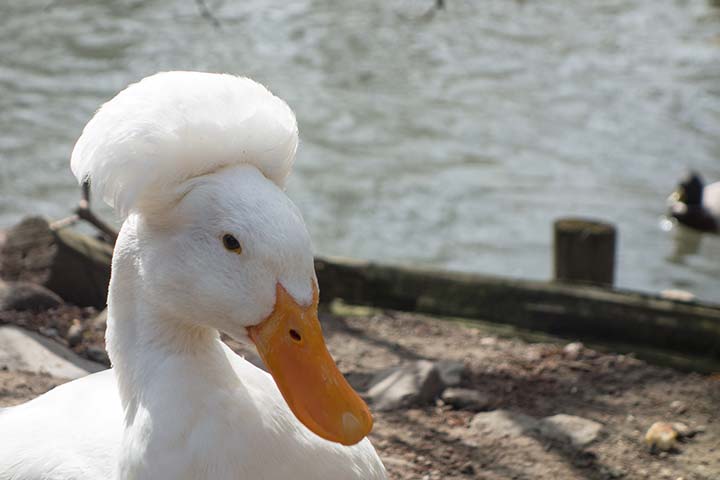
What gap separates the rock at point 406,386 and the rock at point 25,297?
1.67 meters

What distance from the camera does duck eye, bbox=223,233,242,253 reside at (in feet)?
7.40

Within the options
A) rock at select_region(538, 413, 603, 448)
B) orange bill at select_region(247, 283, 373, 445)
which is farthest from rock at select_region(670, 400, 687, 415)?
orange bill at select_region(247, 283, 373, 445)

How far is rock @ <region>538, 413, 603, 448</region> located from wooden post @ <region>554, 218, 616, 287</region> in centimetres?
174

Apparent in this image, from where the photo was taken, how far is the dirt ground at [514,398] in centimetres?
364

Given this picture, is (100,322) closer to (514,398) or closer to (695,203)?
(514,398)

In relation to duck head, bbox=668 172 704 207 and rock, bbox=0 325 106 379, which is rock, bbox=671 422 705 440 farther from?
duck head, bbox=668 172 704 207

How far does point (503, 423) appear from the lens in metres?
3.88

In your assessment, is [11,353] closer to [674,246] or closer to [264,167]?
[264,167]

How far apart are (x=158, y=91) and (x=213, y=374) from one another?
0.73 metres

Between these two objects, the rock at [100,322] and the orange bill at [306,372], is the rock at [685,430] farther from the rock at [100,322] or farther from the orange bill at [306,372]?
the rock at [100,322]

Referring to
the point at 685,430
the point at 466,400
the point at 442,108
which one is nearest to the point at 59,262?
the point at 466,400

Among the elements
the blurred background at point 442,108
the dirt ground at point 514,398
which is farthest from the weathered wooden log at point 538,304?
the blurred background at point 442,108

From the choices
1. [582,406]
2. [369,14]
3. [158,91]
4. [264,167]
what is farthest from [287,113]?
[369,14]

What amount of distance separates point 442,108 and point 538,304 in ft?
20.7
